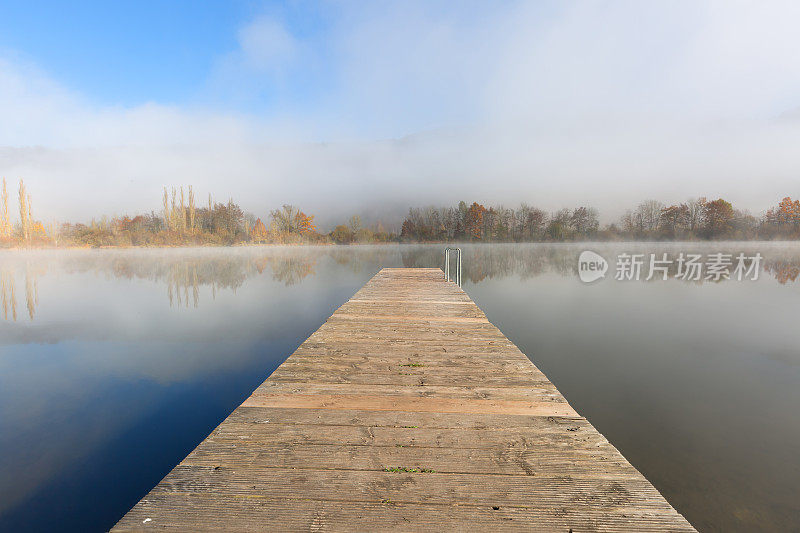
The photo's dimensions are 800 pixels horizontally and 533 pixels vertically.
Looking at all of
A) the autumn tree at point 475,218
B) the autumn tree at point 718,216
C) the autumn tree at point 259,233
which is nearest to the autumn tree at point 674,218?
the autumn tree at point 718,216

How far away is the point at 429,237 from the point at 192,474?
63.1 metres

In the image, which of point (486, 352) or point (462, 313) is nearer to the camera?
point (486, 352)

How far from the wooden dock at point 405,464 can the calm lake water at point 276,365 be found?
1.60 meters

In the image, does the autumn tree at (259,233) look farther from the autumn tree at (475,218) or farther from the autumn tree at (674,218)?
the autumn tree at (674,218)

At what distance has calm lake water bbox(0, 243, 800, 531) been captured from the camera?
273 centimetres

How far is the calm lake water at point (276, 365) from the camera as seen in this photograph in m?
2.73

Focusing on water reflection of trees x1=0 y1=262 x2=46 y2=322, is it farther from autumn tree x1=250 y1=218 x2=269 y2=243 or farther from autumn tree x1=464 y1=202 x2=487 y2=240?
autumn tree x1=464 y1=202 x2=487 y2=240

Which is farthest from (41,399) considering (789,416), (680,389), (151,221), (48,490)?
(151,221)

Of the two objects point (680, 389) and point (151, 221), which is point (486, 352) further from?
point (151, 221)

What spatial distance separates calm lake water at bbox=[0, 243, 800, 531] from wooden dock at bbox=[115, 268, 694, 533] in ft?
5.26

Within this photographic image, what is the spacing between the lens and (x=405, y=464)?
158 cm

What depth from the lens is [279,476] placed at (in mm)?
1497
